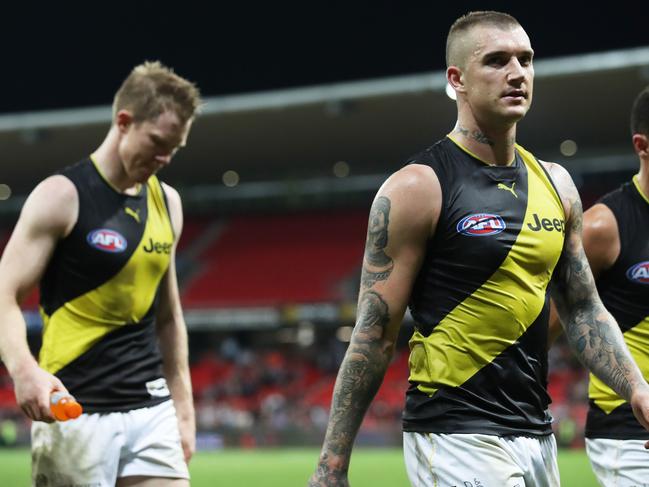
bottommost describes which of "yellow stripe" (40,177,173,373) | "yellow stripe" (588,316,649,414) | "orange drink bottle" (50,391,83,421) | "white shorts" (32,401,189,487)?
"white shorts" (32,401,189,487)

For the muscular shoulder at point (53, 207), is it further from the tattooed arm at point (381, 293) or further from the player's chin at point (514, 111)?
the player's chin at point (514, 111)

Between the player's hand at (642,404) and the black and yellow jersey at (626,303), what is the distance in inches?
37.7

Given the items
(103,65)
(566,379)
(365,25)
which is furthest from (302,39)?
(566,379)

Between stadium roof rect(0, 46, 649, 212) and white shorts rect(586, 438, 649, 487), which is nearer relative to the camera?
white shorts rect(586, 438, 649, 487)

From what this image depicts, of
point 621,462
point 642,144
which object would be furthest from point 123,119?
point 621,462

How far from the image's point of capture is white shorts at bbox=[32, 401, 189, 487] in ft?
13.0

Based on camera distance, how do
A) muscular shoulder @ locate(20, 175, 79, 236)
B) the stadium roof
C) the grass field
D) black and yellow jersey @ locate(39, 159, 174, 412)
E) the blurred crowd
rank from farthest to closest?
the blurred crowd, the stadium roof, the grass field, black and yellow jersey @ locate(39, 159, 174, 412), muscular shoulder @ locate(20, 175, 79, 236)

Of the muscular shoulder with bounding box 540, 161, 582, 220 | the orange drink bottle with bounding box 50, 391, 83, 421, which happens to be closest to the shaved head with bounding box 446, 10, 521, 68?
the muscular shoulder with bounding box 540, 161, 582, 220

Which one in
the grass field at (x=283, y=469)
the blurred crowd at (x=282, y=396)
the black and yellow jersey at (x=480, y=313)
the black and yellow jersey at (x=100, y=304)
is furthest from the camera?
the blurred crowd at (x=282, y=396)

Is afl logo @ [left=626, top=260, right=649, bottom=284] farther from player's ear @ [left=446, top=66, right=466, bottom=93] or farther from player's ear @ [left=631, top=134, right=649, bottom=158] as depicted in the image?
player's ear @ [left=446, top=66, right=466, bottom=93]

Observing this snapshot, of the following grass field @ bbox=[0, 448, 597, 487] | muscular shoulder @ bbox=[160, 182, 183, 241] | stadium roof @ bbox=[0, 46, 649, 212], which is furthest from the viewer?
stadium roof @ bbox=[0, 46, 649, 212]

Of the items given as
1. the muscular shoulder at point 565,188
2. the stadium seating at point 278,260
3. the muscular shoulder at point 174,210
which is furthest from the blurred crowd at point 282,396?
the muscular shoulder at point 565,188

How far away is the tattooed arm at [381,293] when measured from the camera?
10.1ft

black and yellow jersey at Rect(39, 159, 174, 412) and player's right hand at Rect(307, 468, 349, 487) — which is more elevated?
black and yellow jersey at Rect(39, 159, 174, 412)
